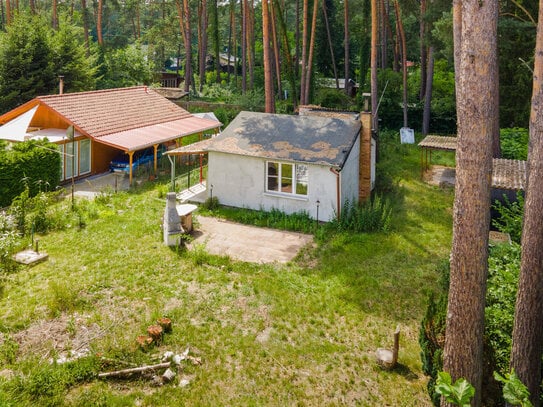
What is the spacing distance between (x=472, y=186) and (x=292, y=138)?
1153cm

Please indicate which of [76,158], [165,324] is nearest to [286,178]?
[165,324]

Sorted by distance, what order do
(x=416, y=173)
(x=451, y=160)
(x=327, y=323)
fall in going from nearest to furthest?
(x=327, y=323)
(x=416, y=173)
(x=451, y=160)

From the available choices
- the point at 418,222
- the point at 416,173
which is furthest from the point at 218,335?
the point at 416,173

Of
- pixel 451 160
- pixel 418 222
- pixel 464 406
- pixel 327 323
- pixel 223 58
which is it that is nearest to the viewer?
pixel 464 406

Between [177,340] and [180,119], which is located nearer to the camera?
[177,340]

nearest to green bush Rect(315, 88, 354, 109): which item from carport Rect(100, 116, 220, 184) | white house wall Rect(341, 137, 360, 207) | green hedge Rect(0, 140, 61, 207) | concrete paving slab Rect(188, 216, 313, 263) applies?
carport Rect(100, 116, 220, 184)

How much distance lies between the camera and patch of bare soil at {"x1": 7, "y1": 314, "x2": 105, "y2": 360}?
341 inches

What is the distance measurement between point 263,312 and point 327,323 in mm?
1358

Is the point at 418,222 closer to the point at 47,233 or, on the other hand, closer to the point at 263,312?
the point at 263,312

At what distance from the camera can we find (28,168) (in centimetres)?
1708

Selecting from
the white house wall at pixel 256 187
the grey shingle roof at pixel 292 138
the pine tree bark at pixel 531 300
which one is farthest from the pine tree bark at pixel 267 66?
the pine tree bark at pixel 531 300

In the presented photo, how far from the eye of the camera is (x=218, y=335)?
9.52 metres

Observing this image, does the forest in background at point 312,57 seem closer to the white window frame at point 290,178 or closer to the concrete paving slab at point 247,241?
the white window frame at point 290,178

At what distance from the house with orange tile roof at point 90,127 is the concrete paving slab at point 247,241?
20.1ft
